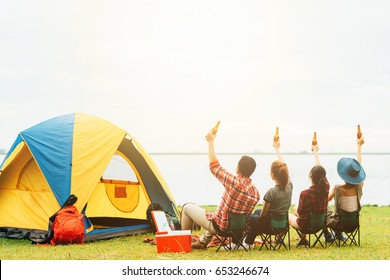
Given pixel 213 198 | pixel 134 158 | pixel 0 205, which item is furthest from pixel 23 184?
pixel 213 198

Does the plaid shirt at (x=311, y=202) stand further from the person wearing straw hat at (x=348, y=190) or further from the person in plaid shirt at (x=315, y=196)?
the person wearing straw hat at (x=348, y=190)

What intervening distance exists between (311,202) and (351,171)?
0.64m

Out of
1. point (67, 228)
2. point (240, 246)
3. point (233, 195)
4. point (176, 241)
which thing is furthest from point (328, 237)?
point (67, 228)

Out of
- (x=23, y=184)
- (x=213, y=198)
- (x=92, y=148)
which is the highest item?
(x=92, y=148)

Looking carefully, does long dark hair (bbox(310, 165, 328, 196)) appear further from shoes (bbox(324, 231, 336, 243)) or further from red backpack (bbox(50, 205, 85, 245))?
red backpack (bbox(50, 205, 85, 245))

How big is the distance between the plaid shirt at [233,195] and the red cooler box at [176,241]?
0.36m

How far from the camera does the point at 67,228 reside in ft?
23.8

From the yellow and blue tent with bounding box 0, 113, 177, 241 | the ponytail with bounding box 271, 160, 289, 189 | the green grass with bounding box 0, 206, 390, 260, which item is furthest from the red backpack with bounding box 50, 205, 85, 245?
the ponytail with bounding box 271, 160, 289, 189

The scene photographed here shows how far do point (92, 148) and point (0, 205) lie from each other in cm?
164

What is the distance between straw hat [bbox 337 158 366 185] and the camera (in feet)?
22.1

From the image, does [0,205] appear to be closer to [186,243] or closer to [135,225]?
[135,225]

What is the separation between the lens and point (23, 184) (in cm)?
834

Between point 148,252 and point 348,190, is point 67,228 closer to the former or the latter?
point 148,252

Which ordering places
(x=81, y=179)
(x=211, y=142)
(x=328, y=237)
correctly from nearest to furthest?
(x=211, y=142) < (x=328, y=237) < (x=81, y=179)
